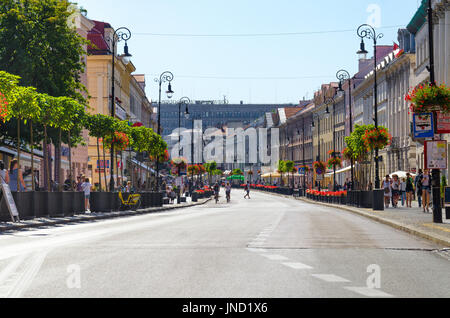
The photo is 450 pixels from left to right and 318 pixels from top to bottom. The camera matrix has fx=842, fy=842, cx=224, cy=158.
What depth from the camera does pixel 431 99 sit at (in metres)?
23.0

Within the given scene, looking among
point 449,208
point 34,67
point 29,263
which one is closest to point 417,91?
point 449,208

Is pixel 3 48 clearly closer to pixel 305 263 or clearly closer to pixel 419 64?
pixel 305 263

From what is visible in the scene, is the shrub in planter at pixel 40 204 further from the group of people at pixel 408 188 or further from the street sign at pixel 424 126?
the group of people at pixel 408 188

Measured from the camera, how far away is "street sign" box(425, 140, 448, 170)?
23.0 meters

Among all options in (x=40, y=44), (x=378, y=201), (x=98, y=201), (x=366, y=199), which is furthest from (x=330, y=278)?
(x=366, y=199)

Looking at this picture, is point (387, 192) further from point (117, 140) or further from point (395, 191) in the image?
point (117, 140)

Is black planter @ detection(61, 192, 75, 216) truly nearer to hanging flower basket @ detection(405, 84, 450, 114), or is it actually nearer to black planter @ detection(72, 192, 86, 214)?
black planter @ detection(72, 192, 86, 214)

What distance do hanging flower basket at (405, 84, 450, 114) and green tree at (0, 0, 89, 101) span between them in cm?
1869

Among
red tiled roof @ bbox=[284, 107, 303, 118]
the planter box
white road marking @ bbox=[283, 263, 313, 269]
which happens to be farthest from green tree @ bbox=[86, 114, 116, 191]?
red tiled roof @ bbox=[284, 107, 303, 118]

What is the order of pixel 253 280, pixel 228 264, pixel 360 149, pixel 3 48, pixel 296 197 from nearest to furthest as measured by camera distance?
pixel 253 280
pixel 228 264
pixel 3 48
pixel 360 149
pixel 296 197

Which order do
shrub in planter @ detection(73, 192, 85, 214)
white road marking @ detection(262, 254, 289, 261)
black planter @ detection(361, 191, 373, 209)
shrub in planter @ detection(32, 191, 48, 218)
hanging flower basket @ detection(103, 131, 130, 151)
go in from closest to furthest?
white road marking @ detection(262, 254, 289, 261) < shrub in planter @ detection(32, 191, 48, 218) < shrub in planter @ detection(73, 192, 85, 214) < hanging flower basket @ detection(103, 131, 130, 151) < black planter @ detection(361, 191, 373, 209)

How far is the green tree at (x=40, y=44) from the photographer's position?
36219 millimetres
